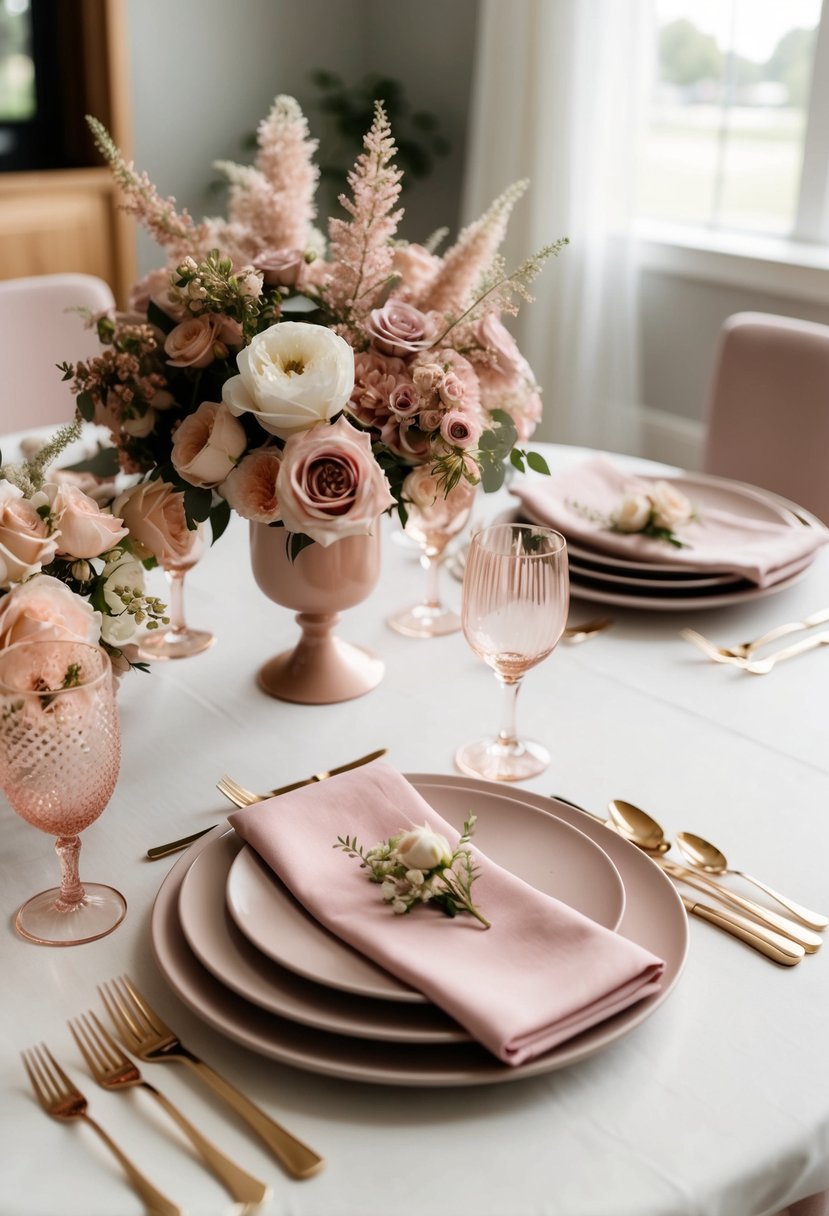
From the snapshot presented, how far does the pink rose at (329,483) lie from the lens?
0.97m

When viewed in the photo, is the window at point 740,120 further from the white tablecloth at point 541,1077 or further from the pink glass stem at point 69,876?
the pink glass stem at point 69,876

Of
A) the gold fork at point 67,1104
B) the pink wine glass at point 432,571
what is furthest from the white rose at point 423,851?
the pink wine glass at point 432,571

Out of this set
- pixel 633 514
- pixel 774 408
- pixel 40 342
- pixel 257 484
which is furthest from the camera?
pixel 40 342

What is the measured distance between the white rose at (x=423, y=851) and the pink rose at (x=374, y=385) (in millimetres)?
407

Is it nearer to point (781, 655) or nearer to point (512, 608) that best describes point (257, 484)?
point (512, 608)

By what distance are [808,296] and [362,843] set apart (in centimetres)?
276

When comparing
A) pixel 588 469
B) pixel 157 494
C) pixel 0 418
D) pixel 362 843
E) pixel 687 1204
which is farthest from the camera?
pixel 0 418

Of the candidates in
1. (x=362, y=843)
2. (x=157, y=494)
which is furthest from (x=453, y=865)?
(x=157, y=494)

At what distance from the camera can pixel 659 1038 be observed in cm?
77

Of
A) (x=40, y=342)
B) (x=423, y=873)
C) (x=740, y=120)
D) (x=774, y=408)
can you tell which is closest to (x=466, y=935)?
(x=423, y=873)

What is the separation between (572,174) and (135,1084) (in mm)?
3227

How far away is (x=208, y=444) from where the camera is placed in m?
1.03

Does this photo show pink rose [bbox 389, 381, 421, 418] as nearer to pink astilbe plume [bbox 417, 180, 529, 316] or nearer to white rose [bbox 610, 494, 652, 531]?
pink astilbe plume [bbox 417, 180, 529, 316]

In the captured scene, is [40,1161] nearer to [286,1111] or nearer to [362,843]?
[286,1111]
